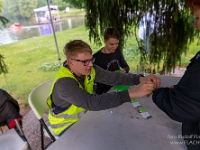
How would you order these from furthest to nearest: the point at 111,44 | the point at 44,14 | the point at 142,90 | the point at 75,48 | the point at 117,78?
the point at 44,14
the point at 111,44
the point at 117,78
the point at 75,48
the point at 142,90

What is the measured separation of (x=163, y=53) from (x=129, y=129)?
2.09m

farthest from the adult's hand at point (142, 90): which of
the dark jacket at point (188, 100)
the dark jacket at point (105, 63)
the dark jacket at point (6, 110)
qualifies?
the dark jacket at point (6, 110)

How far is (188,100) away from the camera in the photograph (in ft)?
2.02

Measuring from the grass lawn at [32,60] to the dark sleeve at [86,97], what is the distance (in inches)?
79.0

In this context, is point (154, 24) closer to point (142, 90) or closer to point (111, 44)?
point (111, 44)

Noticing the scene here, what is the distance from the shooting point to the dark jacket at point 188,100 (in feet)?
1.96

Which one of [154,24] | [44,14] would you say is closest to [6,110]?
[154,24]

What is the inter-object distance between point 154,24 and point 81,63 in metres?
1.83

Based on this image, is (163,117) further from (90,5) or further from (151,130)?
(90,5)

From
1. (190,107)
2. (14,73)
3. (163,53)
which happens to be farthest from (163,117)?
(14,73)

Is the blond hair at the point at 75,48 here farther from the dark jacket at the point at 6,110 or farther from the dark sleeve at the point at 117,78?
the dark jacket at the point at 6,110

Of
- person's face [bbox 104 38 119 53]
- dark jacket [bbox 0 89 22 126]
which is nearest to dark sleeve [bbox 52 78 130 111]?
dark jacket [bbox 0 89 22 126]

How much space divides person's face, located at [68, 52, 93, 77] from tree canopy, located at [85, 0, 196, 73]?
1596 mm

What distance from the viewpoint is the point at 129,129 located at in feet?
3.19
